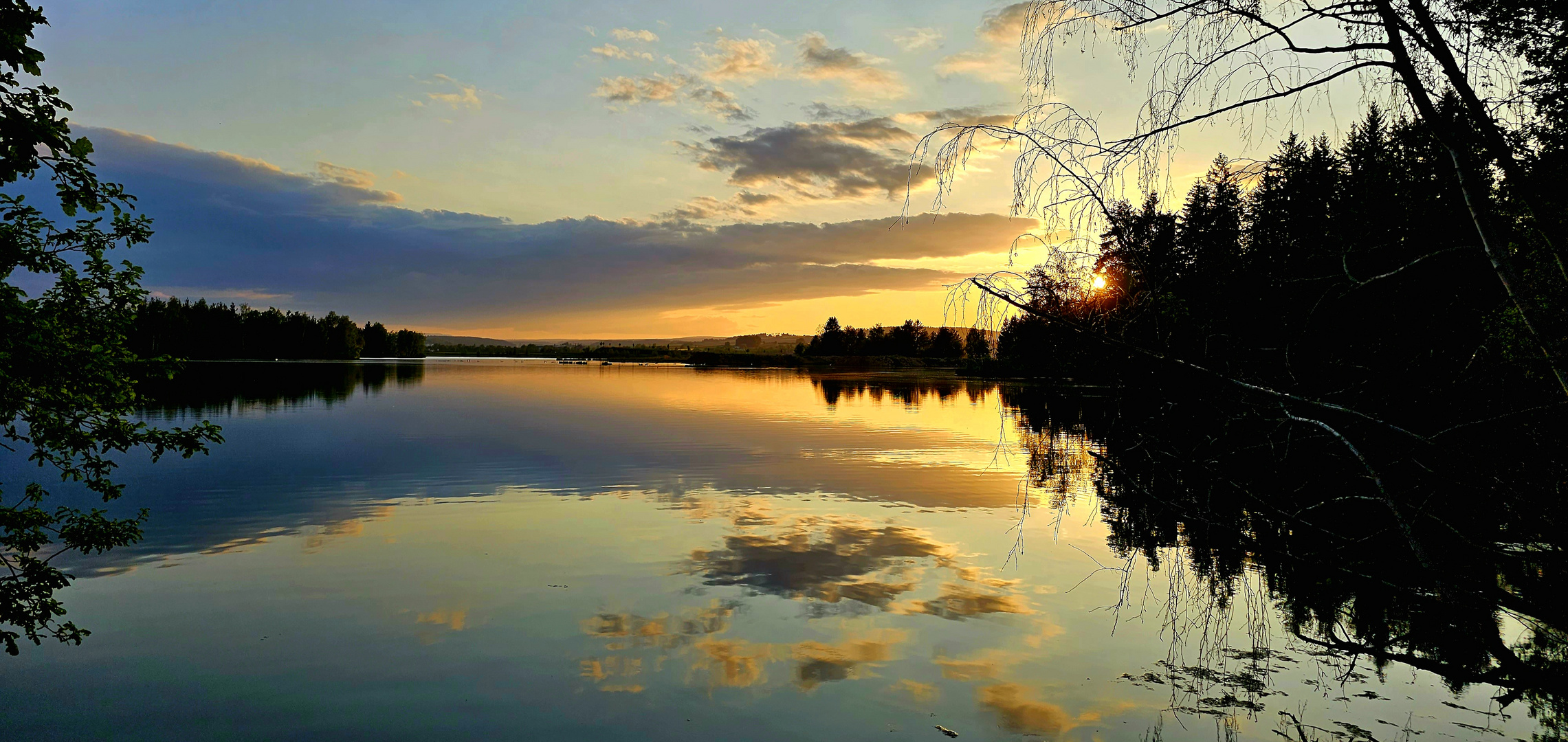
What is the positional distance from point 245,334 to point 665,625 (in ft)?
636

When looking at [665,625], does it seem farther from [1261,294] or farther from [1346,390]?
[1346,390]

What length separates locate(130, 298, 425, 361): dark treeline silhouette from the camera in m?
137

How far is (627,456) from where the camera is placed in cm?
2561

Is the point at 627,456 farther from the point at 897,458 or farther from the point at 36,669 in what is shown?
the point at 36,669

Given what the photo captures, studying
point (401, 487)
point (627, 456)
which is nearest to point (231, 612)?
point (401, 487)

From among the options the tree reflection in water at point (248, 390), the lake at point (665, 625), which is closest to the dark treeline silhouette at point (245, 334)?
the tree reflection in water at point (248, 390)

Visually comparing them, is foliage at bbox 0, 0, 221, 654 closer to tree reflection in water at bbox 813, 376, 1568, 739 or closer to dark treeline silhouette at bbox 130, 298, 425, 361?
tree reflection in water at bbox 813, 376, 1568, 739

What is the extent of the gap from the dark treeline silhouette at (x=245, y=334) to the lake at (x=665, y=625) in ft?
461

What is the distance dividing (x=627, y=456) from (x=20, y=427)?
83.6ft

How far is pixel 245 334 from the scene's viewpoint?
16600cm

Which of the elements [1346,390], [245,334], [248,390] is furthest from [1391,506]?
[245,334]

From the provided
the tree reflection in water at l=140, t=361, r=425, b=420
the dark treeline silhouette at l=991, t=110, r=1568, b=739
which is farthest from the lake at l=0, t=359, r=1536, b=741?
the tree reflection in water at l=140, t=361, r=425, b=420

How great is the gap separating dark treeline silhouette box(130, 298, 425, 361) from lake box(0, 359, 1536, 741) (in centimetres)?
14061

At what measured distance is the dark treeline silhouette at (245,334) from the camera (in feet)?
450
